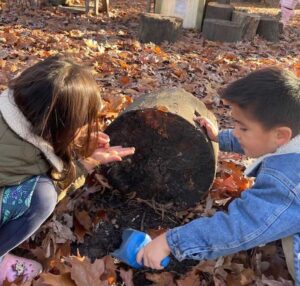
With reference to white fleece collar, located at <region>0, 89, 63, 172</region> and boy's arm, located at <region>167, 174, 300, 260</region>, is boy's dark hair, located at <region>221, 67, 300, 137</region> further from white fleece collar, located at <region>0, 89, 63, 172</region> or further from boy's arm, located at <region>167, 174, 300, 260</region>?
white fleece collar, located at <region>0, 89, 63, 172</region>

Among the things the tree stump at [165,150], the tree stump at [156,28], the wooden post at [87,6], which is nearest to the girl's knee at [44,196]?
the tree stump at [165,150]

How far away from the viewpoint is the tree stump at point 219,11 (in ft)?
26.4

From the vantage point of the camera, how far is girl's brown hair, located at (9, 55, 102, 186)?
6.36 feet

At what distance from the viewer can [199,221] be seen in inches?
76.4

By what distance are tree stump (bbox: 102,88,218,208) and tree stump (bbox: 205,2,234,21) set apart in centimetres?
574

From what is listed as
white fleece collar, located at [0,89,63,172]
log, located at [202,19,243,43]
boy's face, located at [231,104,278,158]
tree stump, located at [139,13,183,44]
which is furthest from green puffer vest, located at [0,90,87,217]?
log, located at [202,19,243,43]

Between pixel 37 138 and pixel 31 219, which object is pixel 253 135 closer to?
pixel 37 138

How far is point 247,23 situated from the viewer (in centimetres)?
758

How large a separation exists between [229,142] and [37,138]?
1.16 meters

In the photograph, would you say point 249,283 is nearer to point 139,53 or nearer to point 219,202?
point 219,202

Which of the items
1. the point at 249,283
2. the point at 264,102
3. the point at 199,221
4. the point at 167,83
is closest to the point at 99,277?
the point at 199,221

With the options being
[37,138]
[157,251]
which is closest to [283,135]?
[157,251]

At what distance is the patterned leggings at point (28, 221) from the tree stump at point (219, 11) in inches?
267

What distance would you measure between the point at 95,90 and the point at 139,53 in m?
3.71
